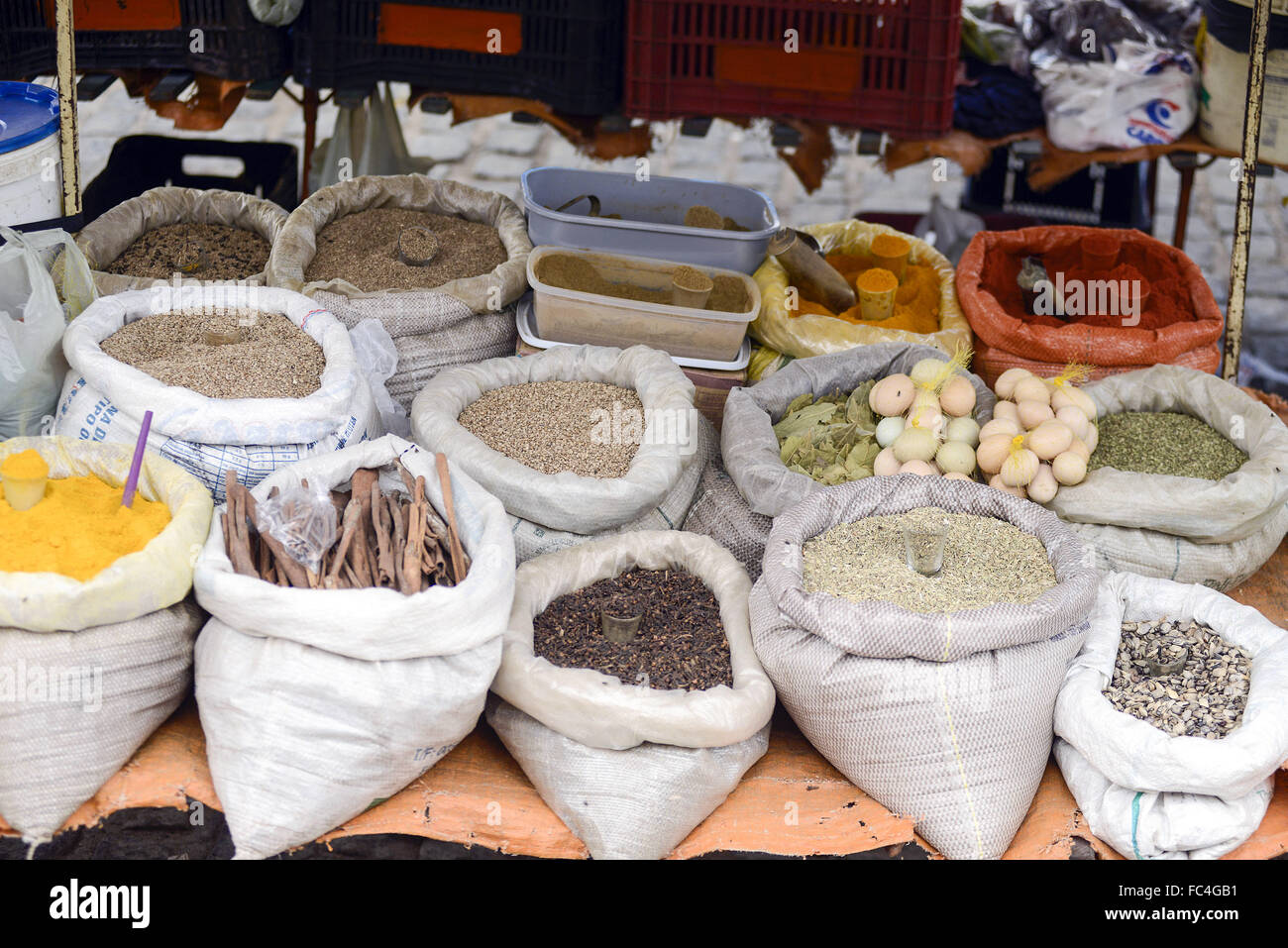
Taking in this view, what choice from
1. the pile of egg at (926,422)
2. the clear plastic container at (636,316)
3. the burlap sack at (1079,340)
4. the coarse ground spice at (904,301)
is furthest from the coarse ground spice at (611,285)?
the burlap sack at (1079,340)

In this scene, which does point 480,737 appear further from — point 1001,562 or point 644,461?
point 1001,562

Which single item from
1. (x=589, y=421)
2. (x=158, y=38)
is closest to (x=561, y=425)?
(x=589, y=421)

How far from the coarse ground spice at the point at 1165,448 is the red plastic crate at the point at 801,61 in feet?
3.82

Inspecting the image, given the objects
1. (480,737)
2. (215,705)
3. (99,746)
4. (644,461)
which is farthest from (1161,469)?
(99,746)

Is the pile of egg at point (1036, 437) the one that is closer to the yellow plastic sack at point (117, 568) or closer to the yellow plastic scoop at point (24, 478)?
the yellow plastic sack at point (117, 568)

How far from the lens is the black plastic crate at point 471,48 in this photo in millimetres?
3688

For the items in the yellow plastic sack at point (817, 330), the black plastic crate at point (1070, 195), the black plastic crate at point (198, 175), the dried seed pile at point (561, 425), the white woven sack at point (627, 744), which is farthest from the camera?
the black plastic crate at point (1070, 195)

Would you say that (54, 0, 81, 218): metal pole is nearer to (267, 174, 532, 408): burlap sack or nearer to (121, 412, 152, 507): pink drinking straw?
(267, 174, 532, 408): burlap sack

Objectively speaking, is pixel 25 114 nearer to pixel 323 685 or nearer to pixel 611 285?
pixel 611 285

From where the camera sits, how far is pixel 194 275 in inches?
125

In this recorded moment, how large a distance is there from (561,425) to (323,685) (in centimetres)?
86

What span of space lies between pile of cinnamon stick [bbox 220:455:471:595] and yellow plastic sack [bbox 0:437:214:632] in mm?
70

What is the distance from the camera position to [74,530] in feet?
7.23

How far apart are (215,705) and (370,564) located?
0.34 m
